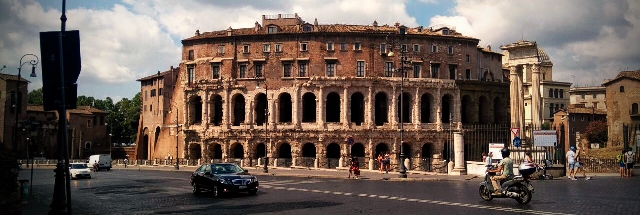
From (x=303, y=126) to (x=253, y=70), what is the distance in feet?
23.8

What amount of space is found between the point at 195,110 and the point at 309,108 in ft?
40.2

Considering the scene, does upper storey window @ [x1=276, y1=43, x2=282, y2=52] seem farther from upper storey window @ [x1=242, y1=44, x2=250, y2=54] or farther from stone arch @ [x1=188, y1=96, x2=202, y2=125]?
stone arch @ [x1=188, y1=96, x2=202, y2=125]

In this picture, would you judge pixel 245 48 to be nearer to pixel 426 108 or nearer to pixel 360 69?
pixel 360 69

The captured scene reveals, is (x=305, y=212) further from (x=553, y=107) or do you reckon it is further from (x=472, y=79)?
(x=553, y=107)

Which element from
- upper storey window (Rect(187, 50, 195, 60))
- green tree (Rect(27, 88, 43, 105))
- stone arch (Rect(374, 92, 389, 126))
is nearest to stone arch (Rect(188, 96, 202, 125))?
upper storey window (Rect(187, 50, 195, 60))

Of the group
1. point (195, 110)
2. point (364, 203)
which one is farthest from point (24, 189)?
point (195, 110)

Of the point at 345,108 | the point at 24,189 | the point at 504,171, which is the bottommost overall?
the point at 24,189

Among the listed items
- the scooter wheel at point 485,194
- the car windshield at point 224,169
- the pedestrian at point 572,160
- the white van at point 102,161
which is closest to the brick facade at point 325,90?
the white van at point 102,161

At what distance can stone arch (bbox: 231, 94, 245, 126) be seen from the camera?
56500mm

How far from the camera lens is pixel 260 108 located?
56.5 meters

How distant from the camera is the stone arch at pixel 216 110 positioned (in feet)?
187

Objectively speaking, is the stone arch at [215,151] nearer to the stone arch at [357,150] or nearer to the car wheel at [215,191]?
the stone arch at [357,150]

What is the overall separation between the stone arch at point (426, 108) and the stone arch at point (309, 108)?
1055 cm

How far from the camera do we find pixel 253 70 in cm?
5497
